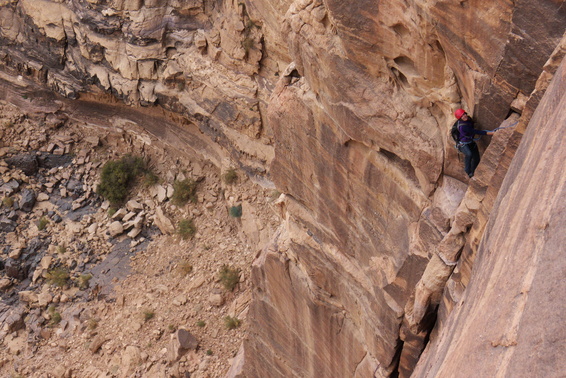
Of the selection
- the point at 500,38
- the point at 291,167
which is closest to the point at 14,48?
the point at 291,167

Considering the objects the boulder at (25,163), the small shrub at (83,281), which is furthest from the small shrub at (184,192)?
the boulder at (25,163)

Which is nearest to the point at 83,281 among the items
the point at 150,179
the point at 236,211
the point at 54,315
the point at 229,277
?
the point at 54,315

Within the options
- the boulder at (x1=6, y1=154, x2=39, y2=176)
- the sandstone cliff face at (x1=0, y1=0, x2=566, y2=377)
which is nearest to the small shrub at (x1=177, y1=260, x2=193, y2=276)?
the sandstone cliff face at (x1=0, y1=0, x2=566, y2=377)

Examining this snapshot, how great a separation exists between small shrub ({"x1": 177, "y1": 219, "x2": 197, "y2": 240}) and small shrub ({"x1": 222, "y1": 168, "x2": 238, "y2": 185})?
6.41 ft

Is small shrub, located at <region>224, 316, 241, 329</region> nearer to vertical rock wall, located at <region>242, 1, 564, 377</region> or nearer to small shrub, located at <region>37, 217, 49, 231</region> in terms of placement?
vertical rock wall, located at <region>242, 1, 564, 377</region>

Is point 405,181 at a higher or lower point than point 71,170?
higher

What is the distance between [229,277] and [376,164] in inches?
409

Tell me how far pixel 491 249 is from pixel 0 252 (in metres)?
19.3

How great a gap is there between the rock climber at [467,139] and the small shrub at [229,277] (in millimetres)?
11897

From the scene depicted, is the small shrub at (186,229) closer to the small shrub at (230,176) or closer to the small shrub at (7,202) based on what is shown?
the small shrub at (230,176)

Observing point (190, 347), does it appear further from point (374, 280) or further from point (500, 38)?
point (500, 38)

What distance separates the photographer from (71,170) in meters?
22.8

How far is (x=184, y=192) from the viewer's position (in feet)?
66.6

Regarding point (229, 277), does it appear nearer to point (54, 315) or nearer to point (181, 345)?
point (181, 345)
